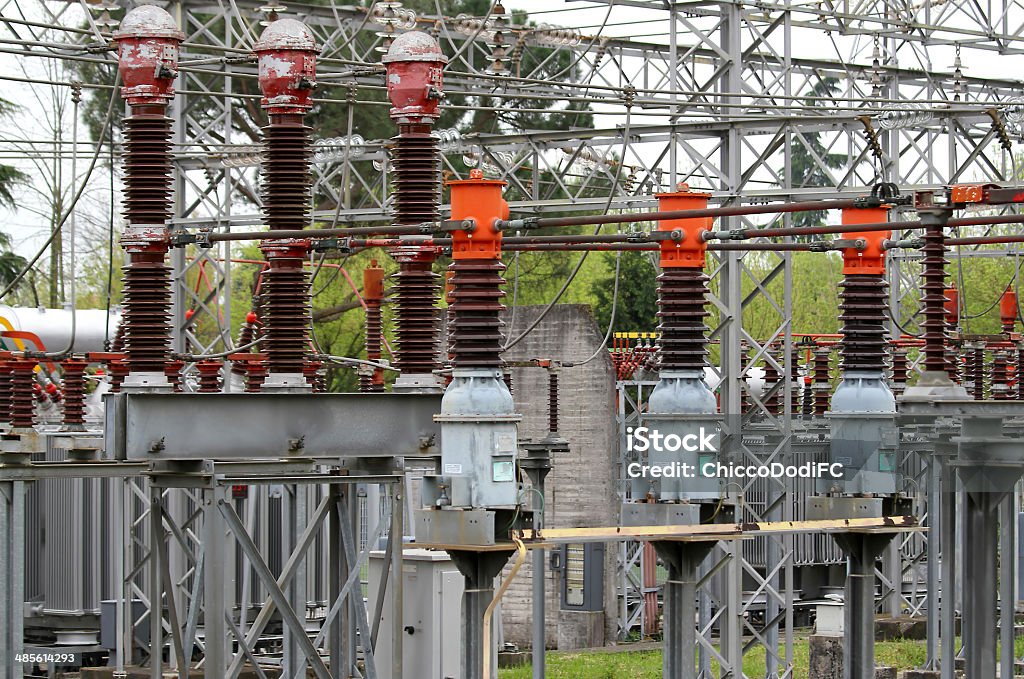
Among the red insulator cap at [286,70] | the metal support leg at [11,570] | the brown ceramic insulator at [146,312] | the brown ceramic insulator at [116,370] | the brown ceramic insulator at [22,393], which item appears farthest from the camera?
the brown ceramic insulator at [22,393]

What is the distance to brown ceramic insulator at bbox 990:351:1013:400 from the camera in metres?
25.6

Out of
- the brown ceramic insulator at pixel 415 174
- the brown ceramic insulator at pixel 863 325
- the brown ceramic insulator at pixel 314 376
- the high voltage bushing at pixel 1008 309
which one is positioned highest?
the brown ceramic insulator at pixel 415 174

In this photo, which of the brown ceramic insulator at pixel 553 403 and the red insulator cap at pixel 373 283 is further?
the red insulator cap at pixel 373 283

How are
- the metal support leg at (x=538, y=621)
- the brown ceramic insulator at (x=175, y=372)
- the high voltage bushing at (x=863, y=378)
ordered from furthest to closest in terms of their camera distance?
the brown ceramic insulator at (x=175, y=372)
the metal support leg at (x=538, y=621)
the high voltage bushing at (x=863, y=378)

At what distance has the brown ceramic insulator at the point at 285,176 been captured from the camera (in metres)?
12.2

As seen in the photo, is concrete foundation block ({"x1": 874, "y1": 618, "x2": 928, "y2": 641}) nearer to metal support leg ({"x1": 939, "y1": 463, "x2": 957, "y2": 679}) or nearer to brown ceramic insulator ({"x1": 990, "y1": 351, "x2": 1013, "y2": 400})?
brown ceramic insulator ({"x1": 990, "y1": 351, "x2": 1013, "y2": 400})

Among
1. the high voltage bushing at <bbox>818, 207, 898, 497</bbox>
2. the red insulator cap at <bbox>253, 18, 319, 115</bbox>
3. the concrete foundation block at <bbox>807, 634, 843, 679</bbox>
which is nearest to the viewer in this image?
the red insulator cap at <bbox>253, 18, 319, 115</bbox>

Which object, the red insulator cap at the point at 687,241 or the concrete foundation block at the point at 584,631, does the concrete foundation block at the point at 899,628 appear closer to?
the concrete foundation block at the point at 584,631

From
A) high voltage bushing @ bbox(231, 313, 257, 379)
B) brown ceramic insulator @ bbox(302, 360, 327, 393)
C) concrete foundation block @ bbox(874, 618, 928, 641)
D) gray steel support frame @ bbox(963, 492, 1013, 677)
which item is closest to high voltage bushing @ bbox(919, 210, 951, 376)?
gray steel support frame @ bbox(963, 492, 1013, 677)

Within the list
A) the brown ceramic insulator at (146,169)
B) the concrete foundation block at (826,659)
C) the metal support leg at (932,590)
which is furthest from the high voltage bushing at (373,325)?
the brown ceramic insulator at (146,169)

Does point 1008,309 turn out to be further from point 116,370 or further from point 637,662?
point 116,370

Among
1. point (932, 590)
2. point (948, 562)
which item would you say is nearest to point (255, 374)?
point (948, 562)

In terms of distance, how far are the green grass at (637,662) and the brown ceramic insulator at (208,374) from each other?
229 inches

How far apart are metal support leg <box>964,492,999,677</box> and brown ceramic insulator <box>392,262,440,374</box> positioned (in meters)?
3.86
